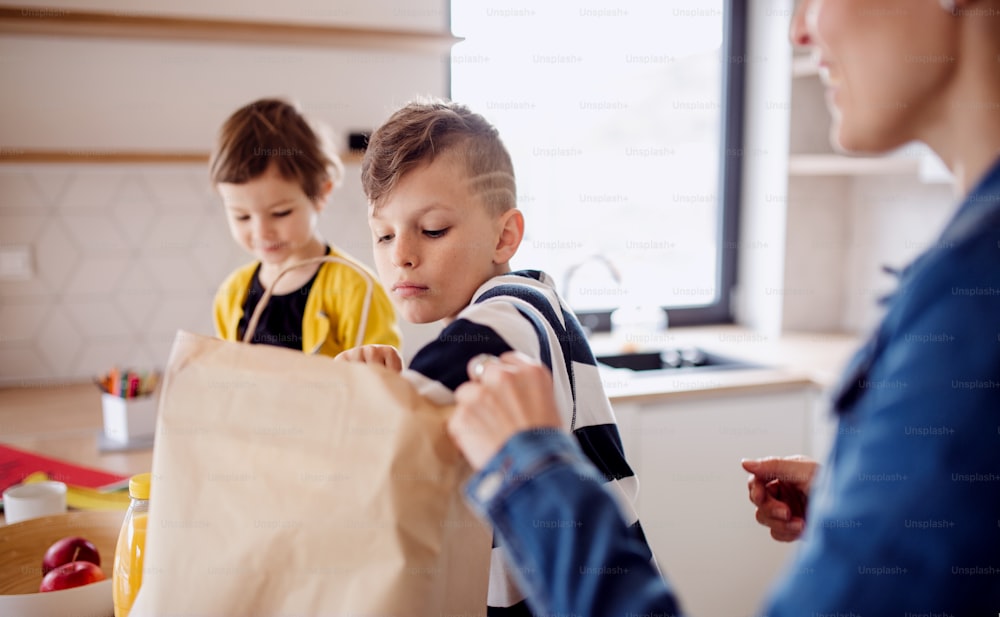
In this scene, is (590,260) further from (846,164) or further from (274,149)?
(274,149)

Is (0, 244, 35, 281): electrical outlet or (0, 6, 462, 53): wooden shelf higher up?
(0, 6, 462, 53): wooden shelf

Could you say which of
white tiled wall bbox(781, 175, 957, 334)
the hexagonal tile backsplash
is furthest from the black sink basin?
the hexagonal tile backsplash

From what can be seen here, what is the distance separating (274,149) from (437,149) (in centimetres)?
79

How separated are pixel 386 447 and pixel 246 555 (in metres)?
0.16

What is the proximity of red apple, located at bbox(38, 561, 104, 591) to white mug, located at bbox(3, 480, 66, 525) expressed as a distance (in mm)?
293

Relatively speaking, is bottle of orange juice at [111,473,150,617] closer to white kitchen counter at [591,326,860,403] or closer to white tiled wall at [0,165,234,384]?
white kitchen counter at [591,326,860,403]

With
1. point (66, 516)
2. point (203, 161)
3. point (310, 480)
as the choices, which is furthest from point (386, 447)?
point (203, 161)

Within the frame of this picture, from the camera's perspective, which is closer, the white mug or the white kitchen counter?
the white mug

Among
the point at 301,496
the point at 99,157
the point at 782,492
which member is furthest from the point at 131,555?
the point at 99,157

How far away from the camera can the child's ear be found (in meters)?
1.03

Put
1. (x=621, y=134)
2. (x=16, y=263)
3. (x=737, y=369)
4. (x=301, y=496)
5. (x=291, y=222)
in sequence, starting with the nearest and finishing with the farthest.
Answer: (x=301, y=496)
(x=291, y=222)
(x=16, y=263)
(x=737, y=369)
(x=621, y=134)

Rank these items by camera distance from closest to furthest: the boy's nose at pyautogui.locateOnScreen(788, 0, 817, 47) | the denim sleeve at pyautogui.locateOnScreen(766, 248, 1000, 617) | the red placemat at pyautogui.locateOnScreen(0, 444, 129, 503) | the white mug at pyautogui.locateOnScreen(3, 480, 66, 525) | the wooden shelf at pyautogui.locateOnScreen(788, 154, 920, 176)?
the denim sleeve at pyautogui.locateOnScreen(766, 248, 1000, 617), the boy's nose at pyautogui.locateOnScreen(788, 0, 817, 47), the white mug at pyautogui.locateOnScreen(3, 480, 66, 525), the red placemat at pyautogui.locateOnScreen(0, 444, 129, 503), the wooden shelf at pyautogui.locateOnScreen(788, 154, 920, 176)

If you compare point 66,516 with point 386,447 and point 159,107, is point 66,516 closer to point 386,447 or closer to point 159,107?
A: point 386,447

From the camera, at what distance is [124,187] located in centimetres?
236
